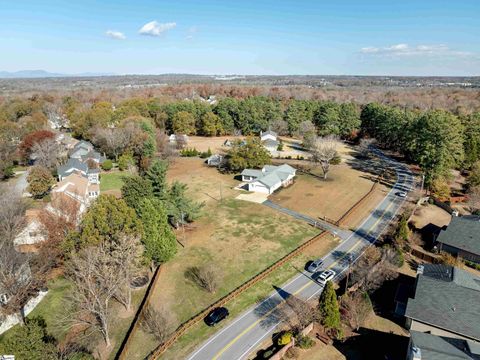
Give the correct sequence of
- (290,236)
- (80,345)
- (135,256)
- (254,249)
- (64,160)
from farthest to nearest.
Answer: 1. (64,160)
2. (290,236)
3. (254,249)
4. (135,256)
5. (80,345)

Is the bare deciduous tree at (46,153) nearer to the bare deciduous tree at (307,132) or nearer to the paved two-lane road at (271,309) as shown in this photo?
the paved two-lane road at (271,309)

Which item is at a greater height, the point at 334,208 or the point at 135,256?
the point at 135,256

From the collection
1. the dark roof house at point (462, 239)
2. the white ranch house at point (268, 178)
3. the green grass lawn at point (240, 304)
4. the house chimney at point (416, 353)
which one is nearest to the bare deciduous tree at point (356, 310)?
the house chimney at point (416, 353)

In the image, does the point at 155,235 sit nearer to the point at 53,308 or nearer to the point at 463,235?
the point at 53,308

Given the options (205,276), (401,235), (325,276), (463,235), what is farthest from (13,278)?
(463,235)

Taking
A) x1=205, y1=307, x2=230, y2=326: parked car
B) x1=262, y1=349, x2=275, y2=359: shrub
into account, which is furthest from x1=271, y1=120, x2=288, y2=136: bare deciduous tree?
x1=262, y1=349, x2=275, y2=359: shrub

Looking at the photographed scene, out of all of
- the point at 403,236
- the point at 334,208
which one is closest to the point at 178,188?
the point at 334,208

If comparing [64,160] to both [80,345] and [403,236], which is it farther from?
[403,236]
